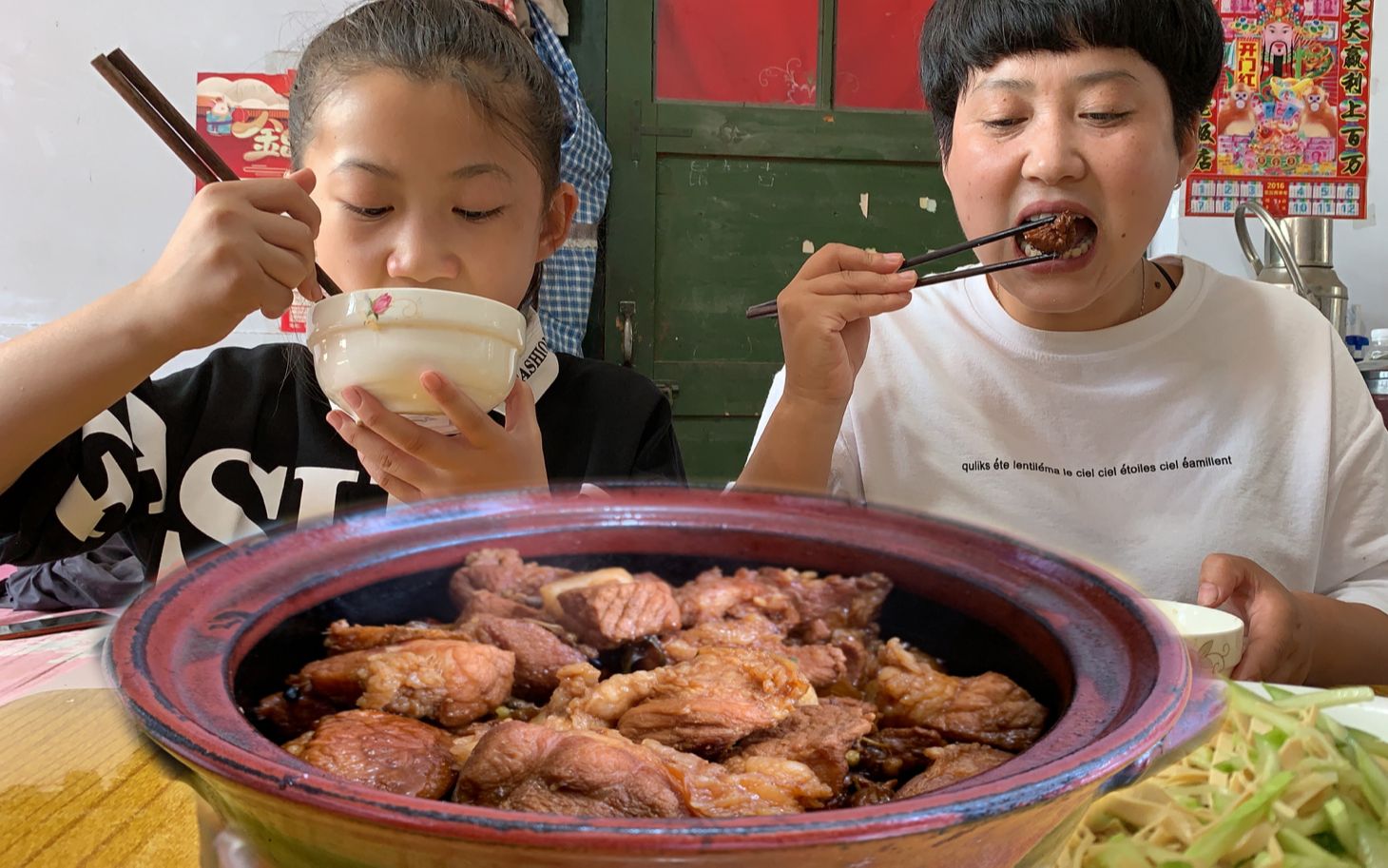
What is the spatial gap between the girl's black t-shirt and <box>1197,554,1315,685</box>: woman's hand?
0.87 metres

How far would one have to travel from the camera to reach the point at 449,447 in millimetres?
1164

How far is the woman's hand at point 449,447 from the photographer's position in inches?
40.7

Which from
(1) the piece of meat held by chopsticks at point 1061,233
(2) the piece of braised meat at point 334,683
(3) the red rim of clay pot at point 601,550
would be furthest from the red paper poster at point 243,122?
(2) the piece of braised meat at point 334,683

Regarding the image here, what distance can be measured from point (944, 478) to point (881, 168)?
2558 millimetres

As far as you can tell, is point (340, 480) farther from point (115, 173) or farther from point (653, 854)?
point (115, 173)

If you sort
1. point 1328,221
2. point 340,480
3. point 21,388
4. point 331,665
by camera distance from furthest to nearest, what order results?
1. point 1328,221
2. point 340,480
3. point 21,388
4. point 331,665

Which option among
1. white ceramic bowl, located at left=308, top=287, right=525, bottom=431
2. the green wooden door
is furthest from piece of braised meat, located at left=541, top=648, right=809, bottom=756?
the green wooden door

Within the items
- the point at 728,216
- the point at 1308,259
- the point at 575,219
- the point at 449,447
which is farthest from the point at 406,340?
the point at 1308,259

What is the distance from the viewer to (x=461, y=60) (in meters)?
1.59

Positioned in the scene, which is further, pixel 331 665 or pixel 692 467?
pixel 692 467

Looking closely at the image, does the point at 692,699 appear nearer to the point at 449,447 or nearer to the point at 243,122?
the point at 449,447

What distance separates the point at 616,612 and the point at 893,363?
4.45 ft

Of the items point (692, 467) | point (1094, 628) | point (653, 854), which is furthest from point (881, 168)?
point (653, 854)

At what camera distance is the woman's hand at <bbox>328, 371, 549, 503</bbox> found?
40.7 inches
